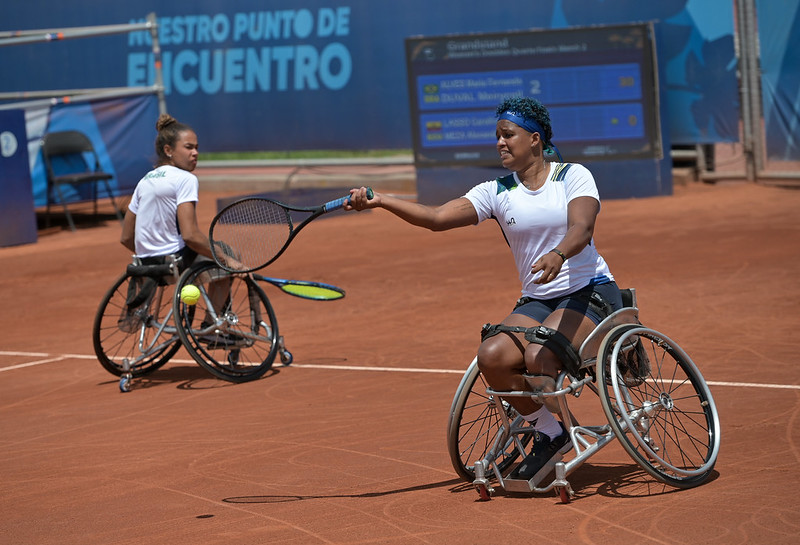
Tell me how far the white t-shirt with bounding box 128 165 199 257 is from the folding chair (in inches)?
360

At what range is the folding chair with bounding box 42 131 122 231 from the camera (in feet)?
55.0

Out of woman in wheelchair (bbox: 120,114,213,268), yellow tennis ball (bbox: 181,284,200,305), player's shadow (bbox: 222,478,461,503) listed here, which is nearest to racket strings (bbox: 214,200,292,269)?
yellow tennis ball (bbox: 181,284,200,305)

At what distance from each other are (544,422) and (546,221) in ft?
2.94

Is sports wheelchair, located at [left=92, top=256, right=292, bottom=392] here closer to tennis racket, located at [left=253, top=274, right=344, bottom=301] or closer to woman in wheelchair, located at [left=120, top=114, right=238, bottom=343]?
woman in wheelchair, located at [left=120, top=114, right=238, bottom=343]

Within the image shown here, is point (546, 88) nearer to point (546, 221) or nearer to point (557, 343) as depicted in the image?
point (546, 221)

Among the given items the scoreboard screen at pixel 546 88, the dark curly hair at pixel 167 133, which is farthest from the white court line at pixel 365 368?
the scoreboard screen at pixel 546 88

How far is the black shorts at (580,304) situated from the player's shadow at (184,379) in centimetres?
324

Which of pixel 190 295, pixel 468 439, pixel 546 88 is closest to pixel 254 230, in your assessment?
pixel 190 295

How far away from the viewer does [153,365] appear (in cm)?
834

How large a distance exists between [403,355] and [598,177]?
8.46 meters

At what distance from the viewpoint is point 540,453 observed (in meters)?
5.13

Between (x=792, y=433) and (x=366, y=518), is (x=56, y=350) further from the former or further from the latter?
(x=792, y=433)

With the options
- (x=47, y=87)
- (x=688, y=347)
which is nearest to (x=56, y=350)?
(x=688, y=347)

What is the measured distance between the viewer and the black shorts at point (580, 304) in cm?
512
